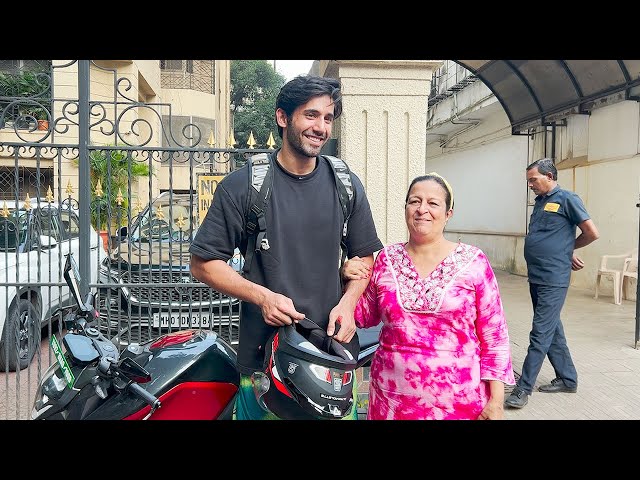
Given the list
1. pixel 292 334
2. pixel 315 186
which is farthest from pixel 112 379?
pixel 315 186

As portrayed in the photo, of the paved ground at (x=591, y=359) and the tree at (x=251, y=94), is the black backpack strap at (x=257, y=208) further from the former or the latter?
the tree at (x=251, y=94)

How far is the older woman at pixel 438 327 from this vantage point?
2.05 m

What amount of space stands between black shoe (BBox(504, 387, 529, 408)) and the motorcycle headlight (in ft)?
11.6

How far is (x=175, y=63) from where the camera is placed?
22062mm

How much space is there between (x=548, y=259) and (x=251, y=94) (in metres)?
31.9

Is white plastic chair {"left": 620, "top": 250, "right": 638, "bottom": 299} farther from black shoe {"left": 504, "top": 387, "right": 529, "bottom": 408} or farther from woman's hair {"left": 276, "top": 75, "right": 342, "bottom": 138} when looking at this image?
woman's hair {"left": 276, "top": 75, "right": 342, "bottom": 138}

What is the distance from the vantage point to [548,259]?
14.6 ft

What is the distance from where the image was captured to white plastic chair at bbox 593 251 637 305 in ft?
29.2

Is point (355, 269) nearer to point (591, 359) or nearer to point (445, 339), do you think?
point (445, 339)

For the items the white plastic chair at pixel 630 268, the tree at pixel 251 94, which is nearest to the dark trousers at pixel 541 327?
the white plastic chair at pixel 630 268

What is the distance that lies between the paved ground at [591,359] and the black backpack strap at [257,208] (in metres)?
3.14

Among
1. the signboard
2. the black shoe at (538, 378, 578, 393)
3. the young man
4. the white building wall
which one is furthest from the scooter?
the white building wall

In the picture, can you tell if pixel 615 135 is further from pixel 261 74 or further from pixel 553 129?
pixel 261 74

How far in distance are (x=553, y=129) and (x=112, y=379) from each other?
10.5m
